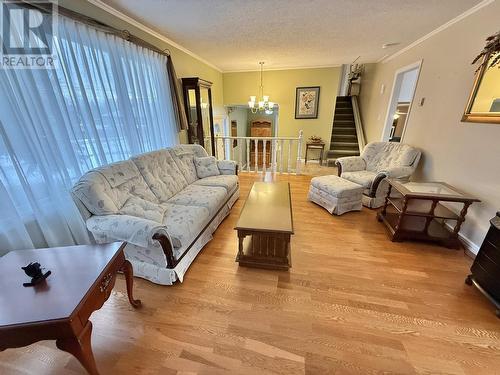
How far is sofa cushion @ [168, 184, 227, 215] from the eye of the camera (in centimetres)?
219

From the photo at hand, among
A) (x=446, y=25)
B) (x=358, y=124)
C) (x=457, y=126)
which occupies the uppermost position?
(x=446, y=25)

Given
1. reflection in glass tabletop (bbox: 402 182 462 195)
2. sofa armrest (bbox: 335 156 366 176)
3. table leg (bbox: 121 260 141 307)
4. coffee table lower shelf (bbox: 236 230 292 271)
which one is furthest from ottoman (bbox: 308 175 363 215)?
table leg (bbox: 121 260 141 307)

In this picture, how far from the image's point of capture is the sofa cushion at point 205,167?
309 centimetres

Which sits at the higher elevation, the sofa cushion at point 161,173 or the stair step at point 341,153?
the sofa cushion at point 161,173

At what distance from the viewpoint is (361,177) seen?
301 cm

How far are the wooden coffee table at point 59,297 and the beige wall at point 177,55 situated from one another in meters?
1.99

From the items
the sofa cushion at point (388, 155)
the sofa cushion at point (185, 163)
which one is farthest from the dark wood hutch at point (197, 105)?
the sofa cushion at point (388, 155)

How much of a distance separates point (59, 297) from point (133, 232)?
1.94 ft

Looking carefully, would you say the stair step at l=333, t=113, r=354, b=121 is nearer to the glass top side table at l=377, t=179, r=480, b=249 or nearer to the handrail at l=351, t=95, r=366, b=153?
the handrail at l=351, t=95, r=366, b=153

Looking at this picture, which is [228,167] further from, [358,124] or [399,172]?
[358,124]

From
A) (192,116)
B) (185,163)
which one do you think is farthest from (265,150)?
(185,163)

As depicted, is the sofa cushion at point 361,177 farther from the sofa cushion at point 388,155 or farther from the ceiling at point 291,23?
the ceiling at point 291,23

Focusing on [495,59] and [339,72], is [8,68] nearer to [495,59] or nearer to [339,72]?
[495,59]

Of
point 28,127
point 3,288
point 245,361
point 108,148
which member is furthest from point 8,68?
point 245,361
